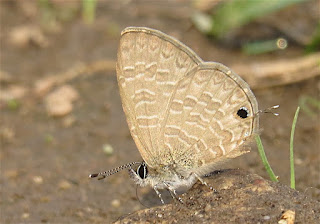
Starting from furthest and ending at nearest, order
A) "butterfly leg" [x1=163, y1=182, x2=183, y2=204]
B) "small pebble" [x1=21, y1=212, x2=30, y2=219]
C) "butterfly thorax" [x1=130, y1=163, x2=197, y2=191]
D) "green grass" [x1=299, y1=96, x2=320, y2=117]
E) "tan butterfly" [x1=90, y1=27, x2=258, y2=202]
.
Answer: "green grass" [x1=299, y1=96, x2=320, y2=117] < "small pebble" [x1=21, y1=212, x2=30, y2=219] < "butterfly thorax" [x1=130, y1=163, x2=197, y2=191] < "tan butterfly" [x1=90, y1=27, x2=258, y2=202] < "butterfly leg" [x1=163, y1=182, x2=183, y2=204]

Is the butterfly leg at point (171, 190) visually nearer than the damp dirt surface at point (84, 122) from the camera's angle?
Yes

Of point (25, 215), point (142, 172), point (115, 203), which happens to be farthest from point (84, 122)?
point (142, 172)

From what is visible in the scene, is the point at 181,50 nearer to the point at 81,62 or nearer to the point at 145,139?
the point at 145,139

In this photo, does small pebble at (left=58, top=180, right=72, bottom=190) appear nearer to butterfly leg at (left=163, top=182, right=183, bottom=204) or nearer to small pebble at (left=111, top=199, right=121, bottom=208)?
small pebble at (left=111, top=199, right=121, bottom=208)

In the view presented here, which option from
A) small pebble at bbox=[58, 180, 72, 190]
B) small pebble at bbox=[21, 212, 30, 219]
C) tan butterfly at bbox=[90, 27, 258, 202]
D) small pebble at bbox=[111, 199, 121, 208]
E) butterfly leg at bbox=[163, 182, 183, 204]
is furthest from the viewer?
small pebble at bbox=[58, 180, 72, 190]

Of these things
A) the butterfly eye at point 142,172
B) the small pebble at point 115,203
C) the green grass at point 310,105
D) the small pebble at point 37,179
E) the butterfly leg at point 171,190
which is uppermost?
the small pebble at point 37,179

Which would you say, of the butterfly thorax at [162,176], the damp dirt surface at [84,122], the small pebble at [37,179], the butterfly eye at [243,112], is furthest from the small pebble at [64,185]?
the butterfly eye at [243,112]

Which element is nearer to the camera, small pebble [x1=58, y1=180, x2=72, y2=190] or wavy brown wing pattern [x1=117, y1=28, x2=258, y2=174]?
wavy brown wing pattern [x1=117, y1=28, x2=258, y2=174]

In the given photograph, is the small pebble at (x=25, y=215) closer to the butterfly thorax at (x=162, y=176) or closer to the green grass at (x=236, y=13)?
the butterfly thorax at (x=162, y=176)

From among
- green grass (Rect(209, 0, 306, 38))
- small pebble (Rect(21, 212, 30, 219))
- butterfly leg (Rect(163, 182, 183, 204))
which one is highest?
green grass (Rect(209, 0, 306, 38))

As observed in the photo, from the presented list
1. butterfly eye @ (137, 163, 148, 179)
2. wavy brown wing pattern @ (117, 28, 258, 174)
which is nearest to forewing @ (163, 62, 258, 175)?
wavy brown wing pattern @ (117, 28, 258, 174)
